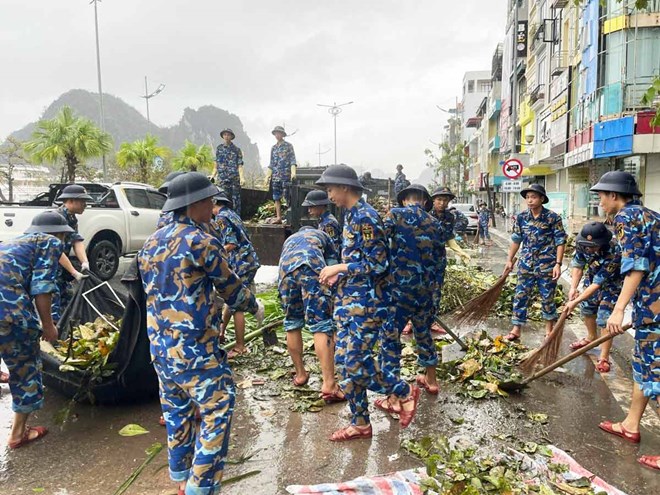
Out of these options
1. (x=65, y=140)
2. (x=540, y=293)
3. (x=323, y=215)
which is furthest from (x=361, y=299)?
(x=65, y=140)

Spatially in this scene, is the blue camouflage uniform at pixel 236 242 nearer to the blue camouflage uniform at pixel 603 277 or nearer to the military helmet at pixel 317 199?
the military helmet at pixel 317 199

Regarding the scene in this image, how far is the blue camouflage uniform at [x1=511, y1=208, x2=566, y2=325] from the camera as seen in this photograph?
5586 millimetres

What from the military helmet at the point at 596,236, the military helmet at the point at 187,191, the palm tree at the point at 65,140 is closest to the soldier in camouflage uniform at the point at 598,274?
the military helmet at the point at 596,236

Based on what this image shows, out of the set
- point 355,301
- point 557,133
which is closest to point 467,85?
point 557,133

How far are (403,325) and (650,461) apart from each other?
1.80 metres

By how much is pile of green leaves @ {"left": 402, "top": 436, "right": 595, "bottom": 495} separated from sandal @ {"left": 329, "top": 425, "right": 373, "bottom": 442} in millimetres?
443

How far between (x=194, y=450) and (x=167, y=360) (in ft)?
1.85

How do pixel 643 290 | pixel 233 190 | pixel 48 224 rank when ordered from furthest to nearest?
pixel 233 190
pixel 48 224
pixel 643 290

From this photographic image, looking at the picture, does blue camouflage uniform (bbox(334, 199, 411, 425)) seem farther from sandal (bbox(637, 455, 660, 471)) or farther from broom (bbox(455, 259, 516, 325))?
broom (bbox(455, 259, 516, 325))

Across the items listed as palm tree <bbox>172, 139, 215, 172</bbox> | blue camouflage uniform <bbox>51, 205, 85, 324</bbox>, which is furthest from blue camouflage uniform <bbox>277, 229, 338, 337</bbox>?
palm tree <bbox>172, 139, 215, 172</bbox>

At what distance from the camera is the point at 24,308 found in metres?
3.43

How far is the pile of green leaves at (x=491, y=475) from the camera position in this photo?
2.67 m

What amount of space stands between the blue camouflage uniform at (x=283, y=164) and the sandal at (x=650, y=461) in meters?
6.91

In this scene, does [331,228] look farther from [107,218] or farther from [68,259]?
[107,218]
